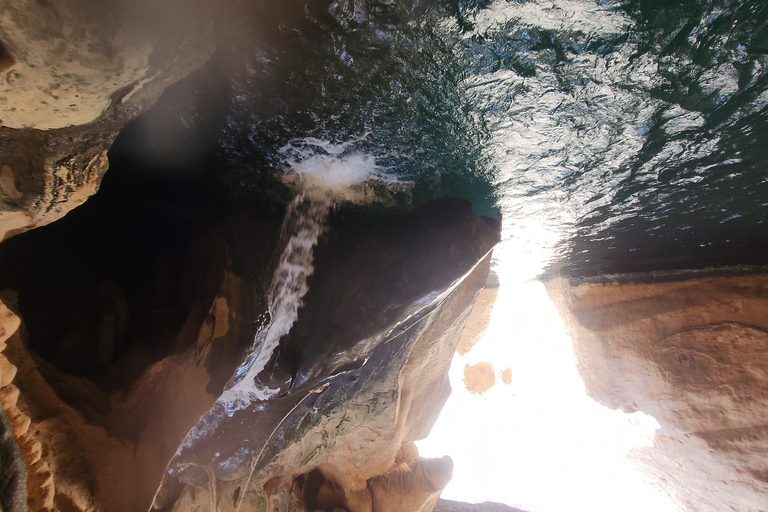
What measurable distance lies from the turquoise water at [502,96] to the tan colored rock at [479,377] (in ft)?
27.1

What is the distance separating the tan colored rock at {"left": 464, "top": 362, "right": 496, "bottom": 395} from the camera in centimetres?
1051

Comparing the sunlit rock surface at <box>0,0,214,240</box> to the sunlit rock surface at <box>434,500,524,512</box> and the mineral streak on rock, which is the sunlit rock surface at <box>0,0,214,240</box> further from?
the sunlit rock surface at <box>434,500,524,512</box>

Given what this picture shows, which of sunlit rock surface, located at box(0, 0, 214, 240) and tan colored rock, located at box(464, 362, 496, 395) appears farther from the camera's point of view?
tan colored rock, located at box(464, 362, 496, 395)

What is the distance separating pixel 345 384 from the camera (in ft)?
12.6

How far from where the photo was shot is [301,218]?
2.94 m

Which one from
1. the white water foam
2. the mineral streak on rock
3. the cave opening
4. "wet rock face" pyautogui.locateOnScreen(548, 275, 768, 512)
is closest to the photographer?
the mineral streak on rock

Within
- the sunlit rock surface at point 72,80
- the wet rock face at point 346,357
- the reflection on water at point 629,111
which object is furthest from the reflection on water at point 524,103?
the wet rock face at point 346,357

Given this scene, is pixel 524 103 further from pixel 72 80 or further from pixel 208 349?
pixel 208 349

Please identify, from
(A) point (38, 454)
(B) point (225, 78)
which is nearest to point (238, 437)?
(A) point (38, 454)

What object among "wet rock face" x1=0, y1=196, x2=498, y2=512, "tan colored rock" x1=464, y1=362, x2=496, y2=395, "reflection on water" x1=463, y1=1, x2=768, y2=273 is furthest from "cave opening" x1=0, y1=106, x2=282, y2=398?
"tan colored rock" x1=464, y1=362, x2=496, y2=395

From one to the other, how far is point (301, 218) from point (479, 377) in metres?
9.42

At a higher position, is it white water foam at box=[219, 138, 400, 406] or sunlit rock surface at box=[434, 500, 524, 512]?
white water foam at box=[219, 138, 400, 406]

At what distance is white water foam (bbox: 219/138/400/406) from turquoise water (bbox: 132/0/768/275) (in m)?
0.13

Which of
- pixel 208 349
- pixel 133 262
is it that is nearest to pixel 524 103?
pixel 208 349
